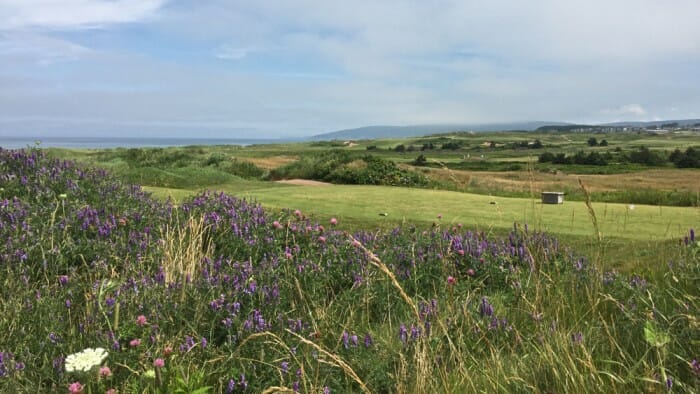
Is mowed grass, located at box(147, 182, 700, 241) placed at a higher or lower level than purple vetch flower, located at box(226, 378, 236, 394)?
lower

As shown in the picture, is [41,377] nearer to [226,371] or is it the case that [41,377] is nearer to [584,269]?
[226,371]

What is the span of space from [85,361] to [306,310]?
2.35 meters

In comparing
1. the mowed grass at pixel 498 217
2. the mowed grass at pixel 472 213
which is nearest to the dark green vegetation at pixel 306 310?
the mowed grass at pixel 498 217

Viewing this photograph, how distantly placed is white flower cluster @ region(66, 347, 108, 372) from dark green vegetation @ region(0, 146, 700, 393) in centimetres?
13

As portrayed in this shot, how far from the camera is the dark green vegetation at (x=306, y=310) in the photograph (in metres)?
2.85

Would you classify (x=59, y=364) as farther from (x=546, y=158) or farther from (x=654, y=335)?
(x=546, y=158)

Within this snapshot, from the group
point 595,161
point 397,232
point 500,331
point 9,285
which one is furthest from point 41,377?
→ point 595,161

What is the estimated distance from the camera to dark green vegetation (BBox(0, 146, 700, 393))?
285 cm

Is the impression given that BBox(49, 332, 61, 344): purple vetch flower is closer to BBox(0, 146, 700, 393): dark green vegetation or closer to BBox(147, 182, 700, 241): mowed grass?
BBox(0, 146, 700, 393): dark green vegetation

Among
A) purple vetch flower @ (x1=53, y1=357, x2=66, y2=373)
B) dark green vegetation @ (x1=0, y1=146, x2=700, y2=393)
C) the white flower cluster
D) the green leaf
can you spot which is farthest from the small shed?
the white flower cluster

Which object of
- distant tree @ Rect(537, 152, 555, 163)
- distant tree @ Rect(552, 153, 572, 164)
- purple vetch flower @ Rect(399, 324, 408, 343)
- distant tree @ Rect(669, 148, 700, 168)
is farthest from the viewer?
distant tree @ Rect(537, 152, 555, 163)

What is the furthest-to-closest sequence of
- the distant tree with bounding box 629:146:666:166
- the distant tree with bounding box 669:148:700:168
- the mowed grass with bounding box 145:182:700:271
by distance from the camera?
the distant tree with bounding box 629:146:666:166 → the distant tree with bounding box 669:148:700:168 → the mowed grass with bounding box 145:182:700:271

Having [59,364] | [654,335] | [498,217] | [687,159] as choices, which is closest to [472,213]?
[498,217]

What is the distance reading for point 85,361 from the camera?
2.12m
